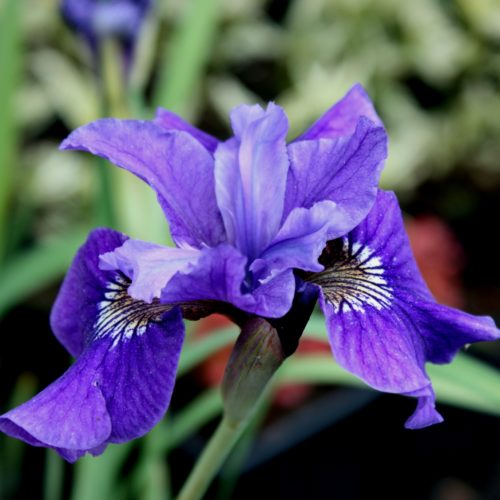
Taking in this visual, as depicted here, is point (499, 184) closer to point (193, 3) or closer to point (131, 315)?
point (193, 3)

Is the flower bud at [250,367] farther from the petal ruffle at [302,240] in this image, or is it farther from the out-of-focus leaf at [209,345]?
the out-of-focus leaf at [209,345]

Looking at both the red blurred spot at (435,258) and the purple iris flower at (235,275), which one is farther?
the red blurred spot at (435,258)

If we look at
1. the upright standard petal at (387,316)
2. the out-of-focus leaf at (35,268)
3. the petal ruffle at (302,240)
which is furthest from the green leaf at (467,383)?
the out-of-focus leaf at (35,268)

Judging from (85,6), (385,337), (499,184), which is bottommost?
(499,184)

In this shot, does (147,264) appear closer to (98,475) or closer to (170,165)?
(170,165)

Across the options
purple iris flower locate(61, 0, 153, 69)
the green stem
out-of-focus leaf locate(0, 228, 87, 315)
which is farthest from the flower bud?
purple iris flower locate(61, 0, 153, 69)

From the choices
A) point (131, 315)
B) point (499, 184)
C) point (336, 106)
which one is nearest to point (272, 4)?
point (499, 184)
